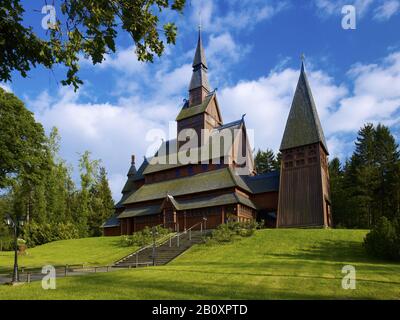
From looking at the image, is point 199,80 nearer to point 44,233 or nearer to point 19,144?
point 19,144

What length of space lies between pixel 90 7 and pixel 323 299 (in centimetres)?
1036

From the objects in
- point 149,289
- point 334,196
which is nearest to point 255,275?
point 149,289

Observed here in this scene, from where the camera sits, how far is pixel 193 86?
52.3 m

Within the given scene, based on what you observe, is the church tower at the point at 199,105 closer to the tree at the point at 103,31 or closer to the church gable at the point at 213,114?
the church gable at the point at 213,114

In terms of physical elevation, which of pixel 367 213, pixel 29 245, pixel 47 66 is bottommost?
pixel 29 245

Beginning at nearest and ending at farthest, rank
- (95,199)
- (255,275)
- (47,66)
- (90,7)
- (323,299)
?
1. (90,7)
2. (47,66)
3. (323,299)
4. (255,275)
5. (95,199)

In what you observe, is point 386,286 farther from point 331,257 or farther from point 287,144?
point 287,144

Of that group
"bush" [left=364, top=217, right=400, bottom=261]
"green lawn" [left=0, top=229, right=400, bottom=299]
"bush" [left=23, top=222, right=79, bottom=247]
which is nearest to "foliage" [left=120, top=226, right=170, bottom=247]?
"green lawn" [left=0, top=229, right=400, bottom=299]

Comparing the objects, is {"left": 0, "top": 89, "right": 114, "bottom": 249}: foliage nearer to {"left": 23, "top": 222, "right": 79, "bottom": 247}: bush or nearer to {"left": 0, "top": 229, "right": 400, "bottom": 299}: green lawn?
{"left": 23, "top": 222, "right": 79, "bottom": 247}: bush

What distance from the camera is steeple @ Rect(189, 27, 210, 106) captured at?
5178 centimetres

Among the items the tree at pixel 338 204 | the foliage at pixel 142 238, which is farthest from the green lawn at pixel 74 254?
the tree at pixel 338 204

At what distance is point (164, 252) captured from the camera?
3100cm

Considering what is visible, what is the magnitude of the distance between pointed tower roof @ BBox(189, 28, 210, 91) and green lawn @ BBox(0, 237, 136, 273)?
24.1 meters

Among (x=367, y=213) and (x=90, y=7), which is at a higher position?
(x=90, y=7)
